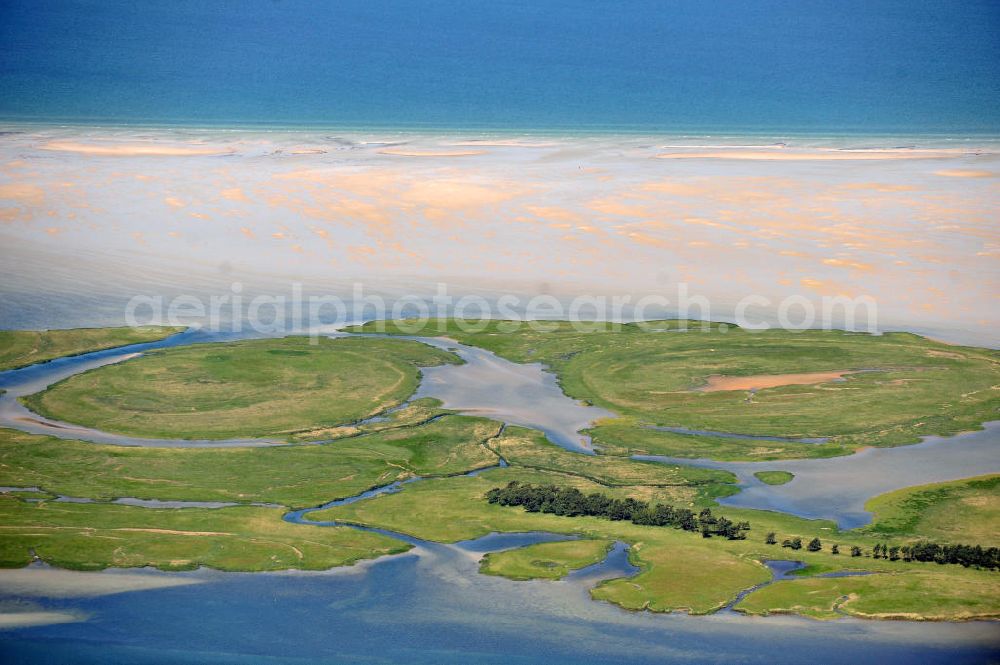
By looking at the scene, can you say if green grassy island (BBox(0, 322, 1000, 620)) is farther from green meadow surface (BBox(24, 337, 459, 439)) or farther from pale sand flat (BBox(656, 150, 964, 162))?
pale sand flat (BBox(656, 150, 964, 162))

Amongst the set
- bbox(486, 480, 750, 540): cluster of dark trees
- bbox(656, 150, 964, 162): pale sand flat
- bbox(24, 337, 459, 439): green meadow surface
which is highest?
bbox(656, 150, 964, 162): pale sand flat

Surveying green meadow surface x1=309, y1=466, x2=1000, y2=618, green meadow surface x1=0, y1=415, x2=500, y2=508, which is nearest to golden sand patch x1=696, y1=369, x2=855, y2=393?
green meadow surface x1=0, y1=415, x2=500, y2=508

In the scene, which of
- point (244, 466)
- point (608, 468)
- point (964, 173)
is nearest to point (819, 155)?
point (964, 173)

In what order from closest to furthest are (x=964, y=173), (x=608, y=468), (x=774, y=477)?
(x=774, y=477)
(x=608, y=468)
(x=964, y=173)

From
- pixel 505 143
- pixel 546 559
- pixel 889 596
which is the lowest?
pixel 889 596

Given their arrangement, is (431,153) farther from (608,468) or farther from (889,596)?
(889,596)
